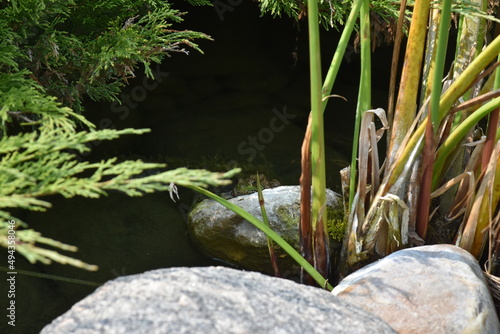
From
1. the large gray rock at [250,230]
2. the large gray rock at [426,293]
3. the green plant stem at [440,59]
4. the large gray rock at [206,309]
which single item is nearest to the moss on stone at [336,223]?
the large gray rock at [250,230]

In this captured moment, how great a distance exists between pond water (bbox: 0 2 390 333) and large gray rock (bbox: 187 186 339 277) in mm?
115

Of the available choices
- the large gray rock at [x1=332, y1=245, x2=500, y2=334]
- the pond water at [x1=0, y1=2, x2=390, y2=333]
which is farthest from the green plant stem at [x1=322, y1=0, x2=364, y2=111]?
the pond water at [x1=0, y1=2, x2=390, y2=333]

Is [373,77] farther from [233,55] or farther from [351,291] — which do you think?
[351,291]

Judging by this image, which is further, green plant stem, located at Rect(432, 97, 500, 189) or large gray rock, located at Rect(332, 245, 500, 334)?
green plant stem, located at Rect(432, 97, 500, 189)

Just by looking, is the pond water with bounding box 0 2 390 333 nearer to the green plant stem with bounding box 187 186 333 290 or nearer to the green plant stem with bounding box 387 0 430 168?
the green plant stem with bounding box 187 186 333 290

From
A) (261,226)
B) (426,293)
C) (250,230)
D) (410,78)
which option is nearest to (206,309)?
(261,226)

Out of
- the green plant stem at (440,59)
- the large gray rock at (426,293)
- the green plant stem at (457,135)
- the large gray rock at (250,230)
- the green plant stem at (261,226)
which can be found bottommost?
the large gray rock at (250,230)

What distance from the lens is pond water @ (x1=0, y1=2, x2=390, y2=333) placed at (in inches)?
102

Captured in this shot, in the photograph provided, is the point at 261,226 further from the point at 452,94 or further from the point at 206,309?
the point at 452,94

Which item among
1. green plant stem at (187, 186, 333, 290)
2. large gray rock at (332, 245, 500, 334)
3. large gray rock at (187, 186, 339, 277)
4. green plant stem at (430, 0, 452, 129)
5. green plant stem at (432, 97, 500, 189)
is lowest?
large gray rock at (187, 186, 339, 277)

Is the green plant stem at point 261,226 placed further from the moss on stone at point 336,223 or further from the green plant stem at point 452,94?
the moss on stone at point 336,223

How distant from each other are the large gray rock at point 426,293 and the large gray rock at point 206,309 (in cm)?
31

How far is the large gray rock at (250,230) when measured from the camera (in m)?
2.52

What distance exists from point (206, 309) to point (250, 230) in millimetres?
1362
